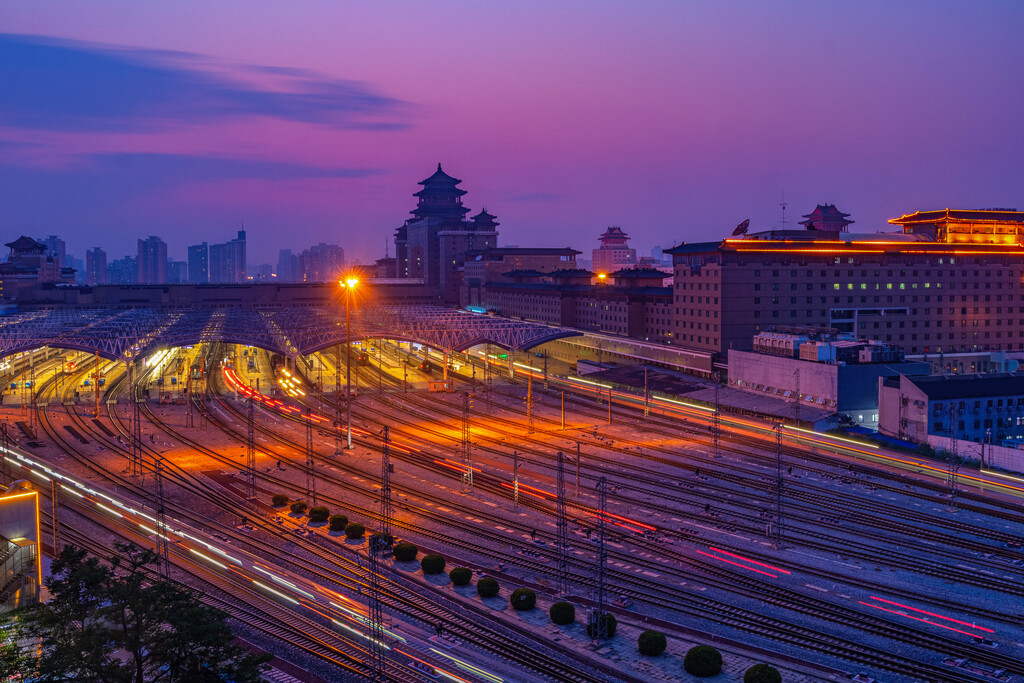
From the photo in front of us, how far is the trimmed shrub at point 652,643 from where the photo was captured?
24.2 metres

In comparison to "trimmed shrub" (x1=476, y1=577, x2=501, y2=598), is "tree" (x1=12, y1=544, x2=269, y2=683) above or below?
above

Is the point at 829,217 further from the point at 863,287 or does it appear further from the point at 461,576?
the point at 461,576

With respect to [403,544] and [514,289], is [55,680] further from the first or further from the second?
[514,289]

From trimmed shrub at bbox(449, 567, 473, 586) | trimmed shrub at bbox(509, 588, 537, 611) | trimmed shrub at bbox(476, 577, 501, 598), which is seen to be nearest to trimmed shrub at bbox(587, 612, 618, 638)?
trimmed shrub at bbox(509, 588, 537, 611)

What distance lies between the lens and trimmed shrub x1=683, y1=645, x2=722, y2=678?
75.2 feet

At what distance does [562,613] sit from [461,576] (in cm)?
445

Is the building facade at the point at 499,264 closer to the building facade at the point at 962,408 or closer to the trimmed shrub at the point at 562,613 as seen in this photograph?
the building facade at the point at 962,408

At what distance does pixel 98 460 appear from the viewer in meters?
48.8

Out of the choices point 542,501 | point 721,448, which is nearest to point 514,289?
point 721,448

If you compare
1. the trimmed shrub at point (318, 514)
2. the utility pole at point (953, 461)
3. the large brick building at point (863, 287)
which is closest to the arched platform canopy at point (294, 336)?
the large brick building at point (863, 287)

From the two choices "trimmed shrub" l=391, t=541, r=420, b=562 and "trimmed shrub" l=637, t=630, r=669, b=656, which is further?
"trimmed shrub" l=391, t=541, r=420, b=562

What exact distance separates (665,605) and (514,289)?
104 meters

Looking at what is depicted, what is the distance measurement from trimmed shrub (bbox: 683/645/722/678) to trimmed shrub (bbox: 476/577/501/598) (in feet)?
23.9

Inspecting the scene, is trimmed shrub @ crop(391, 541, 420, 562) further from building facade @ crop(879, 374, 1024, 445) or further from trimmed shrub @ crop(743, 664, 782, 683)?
building facade @ crop(879, 374, 1024, 445)
